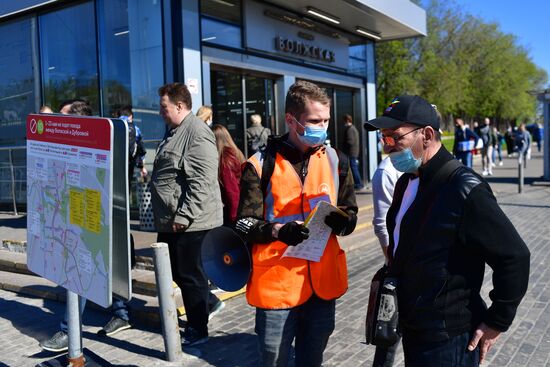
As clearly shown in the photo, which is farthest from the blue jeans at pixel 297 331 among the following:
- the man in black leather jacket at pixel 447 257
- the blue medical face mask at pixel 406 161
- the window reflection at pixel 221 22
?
the window reflection at pixel 221 22

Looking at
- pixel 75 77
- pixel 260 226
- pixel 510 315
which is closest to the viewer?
pixel 510 315

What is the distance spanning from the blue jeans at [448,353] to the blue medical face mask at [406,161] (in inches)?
Answer: 27.9

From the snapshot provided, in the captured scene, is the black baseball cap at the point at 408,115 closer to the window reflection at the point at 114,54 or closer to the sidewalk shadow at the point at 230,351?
the sidewalk shadow at the point at 230,351

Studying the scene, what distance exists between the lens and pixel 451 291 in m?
1.95

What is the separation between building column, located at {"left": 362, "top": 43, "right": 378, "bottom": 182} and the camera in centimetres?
1455

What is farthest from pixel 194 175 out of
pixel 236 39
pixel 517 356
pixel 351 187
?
pixel 236 39

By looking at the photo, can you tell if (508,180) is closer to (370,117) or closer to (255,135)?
(370,117)

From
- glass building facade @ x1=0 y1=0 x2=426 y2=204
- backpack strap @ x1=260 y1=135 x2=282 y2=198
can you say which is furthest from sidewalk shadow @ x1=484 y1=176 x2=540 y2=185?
backpack strap @ x1=260 y1=135 x2=282 y2=198

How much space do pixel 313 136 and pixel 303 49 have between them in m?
9.66

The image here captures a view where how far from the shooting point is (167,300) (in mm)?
4023

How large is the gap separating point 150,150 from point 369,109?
790 cm

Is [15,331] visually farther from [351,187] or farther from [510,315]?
[510,315]

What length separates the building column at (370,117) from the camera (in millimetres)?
14555

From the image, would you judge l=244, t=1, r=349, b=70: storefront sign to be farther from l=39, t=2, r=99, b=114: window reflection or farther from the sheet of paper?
the sheet of paper
